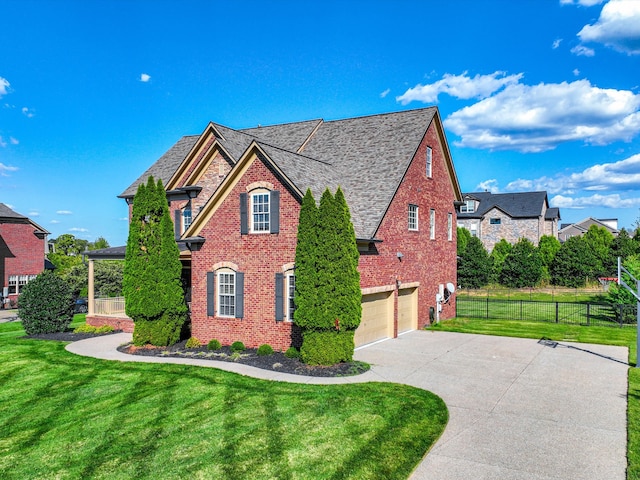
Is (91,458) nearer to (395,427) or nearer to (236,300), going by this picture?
(395,427)

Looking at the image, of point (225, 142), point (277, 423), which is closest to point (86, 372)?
point (277, 423)

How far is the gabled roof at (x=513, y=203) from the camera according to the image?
55.0 meters

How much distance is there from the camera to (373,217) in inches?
719

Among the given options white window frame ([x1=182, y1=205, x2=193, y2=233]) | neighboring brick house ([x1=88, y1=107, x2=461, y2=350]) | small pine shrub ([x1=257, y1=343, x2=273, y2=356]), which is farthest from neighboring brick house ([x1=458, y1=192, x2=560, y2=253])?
small pine shrub ([x1=257, y1=343, x2=273, y2=356])

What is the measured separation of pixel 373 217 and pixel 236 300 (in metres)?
5.80

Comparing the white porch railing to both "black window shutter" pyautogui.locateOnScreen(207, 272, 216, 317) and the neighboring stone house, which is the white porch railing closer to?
"black window shutter" pyautogui.locateOnScreen(207, 272, 216, 317)

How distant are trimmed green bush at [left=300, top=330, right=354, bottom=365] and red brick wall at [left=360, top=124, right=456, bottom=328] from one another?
3044mm

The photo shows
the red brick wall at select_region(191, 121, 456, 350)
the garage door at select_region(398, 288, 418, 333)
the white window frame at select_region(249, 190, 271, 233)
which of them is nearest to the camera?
the red brick wall at select_region(191, 121, 456, 350)

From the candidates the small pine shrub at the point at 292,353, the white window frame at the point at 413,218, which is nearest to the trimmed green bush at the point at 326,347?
the small pine shrub at the point at 292,353

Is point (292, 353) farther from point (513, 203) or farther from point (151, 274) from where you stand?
point (513, 203)

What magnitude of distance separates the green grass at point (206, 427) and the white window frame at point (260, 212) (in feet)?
17.2

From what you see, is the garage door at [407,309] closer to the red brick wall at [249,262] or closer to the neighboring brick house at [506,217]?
the red brick wall at [249,262]

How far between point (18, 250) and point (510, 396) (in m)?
40.1

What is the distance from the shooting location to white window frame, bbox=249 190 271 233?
55.6 ft
